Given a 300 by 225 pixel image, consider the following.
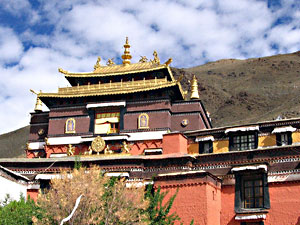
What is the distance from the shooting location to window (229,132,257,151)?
79.9ft

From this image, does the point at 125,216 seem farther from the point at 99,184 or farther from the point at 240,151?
the point at 240,151

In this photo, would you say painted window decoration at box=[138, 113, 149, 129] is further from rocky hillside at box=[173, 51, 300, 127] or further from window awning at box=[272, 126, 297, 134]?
rocky hillside at box=[173, 51, 300, 127]

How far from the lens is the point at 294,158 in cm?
2156

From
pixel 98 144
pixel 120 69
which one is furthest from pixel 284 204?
pixel 120 69

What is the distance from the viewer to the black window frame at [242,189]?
21484 mm

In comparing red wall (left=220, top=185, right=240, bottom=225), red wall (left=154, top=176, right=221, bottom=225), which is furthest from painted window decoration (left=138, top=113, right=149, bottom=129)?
red wall (left=220, top=185, right=240, bottom=225)

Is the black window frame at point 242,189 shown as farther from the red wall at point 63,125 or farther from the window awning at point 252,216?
the red wall at point 63,125

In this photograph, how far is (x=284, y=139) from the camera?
23797 mm

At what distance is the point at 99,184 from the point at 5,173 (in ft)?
25.0

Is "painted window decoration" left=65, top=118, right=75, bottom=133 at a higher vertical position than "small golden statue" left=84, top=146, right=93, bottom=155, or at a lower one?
higher

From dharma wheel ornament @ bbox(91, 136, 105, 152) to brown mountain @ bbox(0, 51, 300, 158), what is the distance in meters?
46.1

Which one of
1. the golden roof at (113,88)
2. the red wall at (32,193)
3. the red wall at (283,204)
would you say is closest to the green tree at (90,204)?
the red wall at (283,204)

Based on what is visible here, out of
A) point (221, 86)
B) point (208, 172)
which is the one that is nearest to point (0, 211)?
point (208, 172)

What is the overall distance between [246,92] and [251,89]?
10.3 ft
